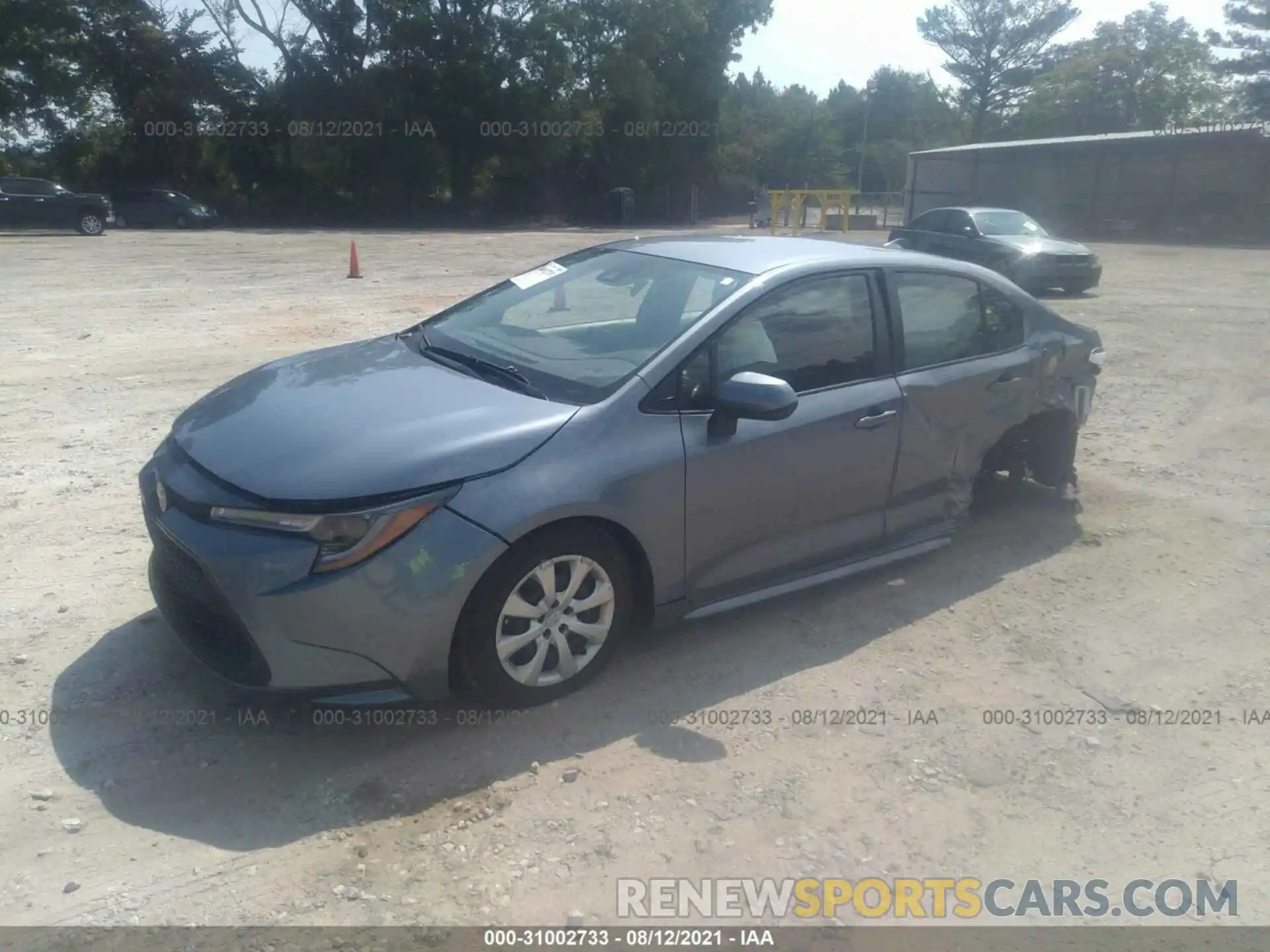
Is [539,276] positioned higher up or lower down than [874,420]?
higher up

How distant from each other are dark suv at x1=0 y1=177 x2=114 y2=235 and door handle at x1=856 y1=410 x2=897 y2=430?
102 feet

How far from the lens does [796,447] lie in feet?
14.5

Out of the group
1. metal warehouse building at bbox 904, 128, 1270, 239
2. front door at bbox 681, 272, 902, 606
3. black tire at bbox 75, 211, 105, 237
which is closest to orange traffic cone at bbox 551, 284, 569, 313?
front door at bbox 681, 272, 902, 606

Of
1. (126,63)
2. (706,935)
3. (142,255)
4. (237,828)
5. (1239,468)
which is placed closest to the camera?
(706,935)

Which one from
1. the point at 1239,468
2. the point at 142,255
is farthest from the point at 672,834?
the point at 142,255

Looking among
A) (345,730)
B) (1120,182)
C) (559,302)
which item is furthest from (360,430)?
(1120,182)

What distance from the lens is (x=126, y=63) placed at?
140 feet

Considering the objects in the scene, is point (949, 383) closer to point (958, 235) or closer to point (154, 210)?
point (958, 235)

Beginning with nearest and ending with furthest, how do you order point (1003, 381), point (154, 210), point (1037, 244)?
point (1003, 381), point (1037, 244), point (154, 210)

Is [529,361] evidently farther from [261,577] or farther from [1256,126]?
[1256,126]

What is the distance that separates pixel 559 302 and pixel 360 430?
1471mm

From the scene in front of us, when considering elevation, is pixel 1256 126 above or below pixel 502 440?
above

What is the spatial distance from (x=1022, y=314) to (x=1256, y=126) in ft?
115

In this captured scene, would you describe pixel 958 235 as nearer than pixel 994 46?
Yes
